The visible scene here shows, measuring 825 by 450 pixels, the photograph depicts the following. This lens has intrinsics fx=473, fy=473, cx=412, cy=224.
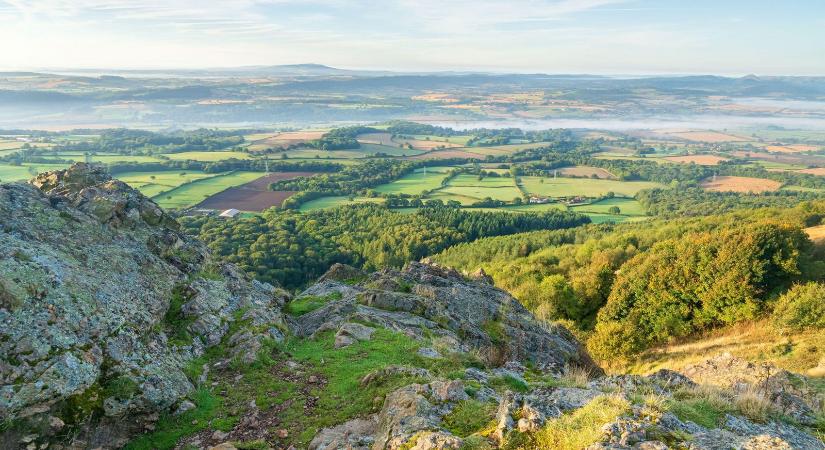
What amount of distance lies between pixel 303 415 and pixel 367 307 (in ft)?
42.3

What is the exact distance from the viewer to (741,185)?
521 ft

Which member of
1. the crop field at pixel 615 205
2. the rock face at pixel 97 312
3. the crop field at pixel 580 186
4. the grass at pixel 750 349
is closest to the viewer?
the rock face at pixel 97 312

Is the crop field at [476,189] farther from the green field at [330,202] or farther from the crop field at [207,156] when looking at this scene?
the crop field at [207,156]

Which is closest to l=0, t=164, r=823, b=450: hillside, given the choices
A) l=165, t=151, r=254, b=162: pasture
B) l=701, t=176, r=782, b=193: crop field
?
l=165, t=151, r=254, b=162: pasture

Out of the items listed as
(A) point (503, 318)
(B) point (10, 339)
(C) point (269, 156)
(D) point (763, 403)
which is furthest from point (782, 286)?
(C) point (269, 156)

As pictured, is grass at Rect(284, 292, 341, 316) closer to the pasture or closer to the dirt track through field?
the dirt track through field

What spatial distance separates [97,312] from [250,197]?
11555 cm

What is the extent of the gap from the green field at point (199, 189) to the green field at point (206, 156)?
25074 millimetres

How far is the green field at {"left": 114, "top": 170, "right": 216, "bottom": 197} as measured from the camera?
121000 mm

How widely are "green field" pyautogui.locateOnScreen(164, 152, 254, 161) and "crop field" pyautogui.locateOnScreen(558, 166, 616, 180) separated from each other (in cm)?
12278

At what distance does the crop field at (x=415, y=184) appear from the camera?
14636 cm

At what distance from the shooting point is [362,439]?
44.1ft

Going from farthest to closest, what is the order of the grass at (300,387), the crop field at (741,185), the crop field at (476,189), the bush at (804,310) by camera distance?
the crop field at (741,185), the crop field at (476,189), the bush at (804,310), the grass at (300,387)

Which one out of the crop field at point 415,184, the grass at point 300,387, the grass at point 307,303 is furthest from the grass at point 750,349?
the crop field at point 415,184
